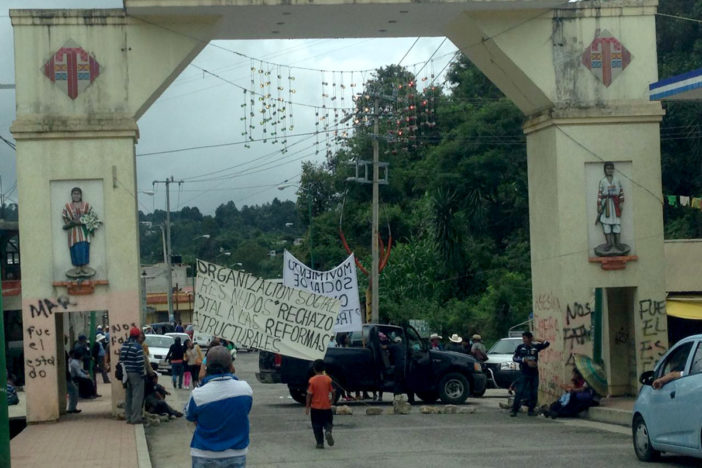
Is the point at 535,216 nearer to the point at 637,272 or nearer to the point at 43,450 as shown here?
the point at 637,272

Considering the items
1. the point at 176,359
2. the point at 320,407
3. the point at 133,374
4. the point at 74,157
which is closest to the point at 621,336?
the point at 320,407

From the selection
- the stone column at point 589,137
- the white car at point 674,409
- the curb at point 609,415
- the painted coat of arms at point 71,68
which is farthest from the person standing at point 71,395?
the white car at point 674,409

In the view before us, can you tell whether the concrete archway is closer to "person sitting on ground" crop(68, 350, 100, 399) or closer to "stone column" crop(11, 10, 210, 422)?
"stone column" crop(11, 10, 210, 422)

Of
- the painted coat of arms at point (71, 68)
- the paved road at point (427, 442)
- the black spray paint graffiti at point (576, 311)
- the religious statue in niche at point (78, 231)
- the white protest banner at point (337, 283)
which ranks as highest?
the painted coat of arms at point (71, 68)

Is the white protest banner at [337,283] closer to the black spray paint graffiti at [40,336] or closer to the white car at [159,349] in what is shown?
the black spray paint graffiti at [40,336]

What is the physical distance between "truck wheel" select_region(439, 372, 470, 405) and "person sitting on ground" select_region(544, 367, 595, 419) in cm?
371

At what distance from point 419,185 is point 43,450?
4438 cm

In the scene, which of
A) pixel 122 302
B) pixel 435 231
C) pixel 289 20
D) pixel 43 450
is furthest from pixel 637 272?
pixel 435 231

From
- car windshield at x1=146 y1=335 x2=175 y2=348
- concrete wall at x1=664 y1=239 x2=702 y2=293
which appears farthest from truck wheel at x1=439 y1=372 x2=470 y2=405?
car windshield at x1=146 y1=335 x2=175 y2=348

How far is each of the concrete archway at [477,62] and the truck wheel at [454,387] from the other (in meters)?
2.48

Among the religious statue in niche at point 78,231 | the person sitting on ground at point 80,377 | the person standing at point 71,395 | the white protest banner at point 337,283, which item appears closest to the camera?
the religious statue in niche at point 78,231

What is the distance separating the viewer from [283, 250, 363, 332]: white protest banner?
2386 cm

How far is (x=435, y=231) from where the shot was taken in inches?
1640

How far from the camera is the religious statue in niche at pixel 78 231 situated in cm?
2167
